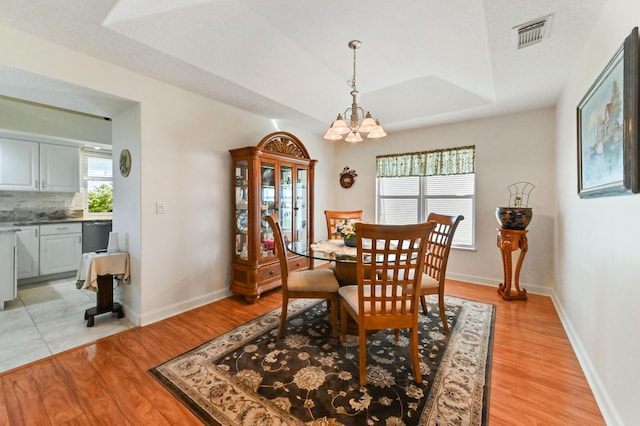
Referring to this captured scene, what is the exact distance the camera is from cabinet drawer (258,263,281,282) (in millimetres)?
3270

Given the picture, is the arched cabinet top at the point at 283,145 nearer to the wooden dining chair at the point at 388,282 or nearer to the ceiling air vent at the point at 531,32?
the wooden dining chair at the point at 388,282

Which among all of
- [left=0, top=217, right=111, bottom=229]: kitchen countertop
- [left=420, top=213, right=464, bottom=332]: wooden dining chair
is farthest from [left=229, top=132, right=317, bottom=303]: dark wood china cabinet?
[left=0, top=217, right=111, bottom=229]: kitchen countertop

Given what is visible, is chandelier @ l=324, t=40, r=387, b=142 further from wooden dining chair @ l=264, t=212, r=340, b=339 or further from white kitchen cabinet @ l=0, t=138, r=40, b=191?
white kitchen cabinet @ l=0, t=138, r=40, b=191

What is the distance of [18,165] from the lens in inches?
156

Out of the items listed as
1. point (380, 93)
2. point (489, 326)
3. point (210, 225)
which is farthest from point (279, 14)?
point (489, 326)

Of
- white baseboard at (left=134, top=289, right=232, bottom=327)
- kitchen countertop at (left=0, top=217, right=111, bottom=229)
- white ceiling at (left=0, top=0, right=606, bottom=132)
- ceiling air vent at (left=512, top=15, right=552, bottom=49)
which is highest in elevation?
white ceiling at (left=0, top=0, right=606, bottom=132)

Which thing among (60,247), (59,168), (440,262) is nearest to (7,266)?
(60,247)

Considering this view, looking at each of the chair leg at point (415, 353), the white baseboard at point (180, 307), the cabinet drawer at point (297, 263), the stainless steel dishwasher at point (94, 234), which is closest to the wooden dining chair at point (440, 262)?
the chair leg at point (415, 353)

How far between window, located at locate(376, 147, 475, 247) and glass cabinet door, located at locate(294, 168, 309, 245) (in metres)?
1.45

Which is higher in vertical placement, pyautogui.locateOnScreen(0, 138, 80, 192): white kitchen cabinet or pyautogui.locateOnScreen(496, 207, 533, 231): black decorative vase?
pyautogui.locateOnScreen(0, 138, 80, 192): white kitchen cabinet

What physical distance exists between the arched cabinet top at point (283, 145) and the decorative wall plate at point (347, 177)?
4.39 feet

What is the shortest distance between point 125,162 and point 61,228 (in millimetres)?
2547

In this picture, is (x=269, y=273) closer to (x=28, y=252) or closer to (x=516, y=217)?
(x=516, y=217)

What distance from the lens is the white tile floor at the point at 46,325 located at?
2172 mm
